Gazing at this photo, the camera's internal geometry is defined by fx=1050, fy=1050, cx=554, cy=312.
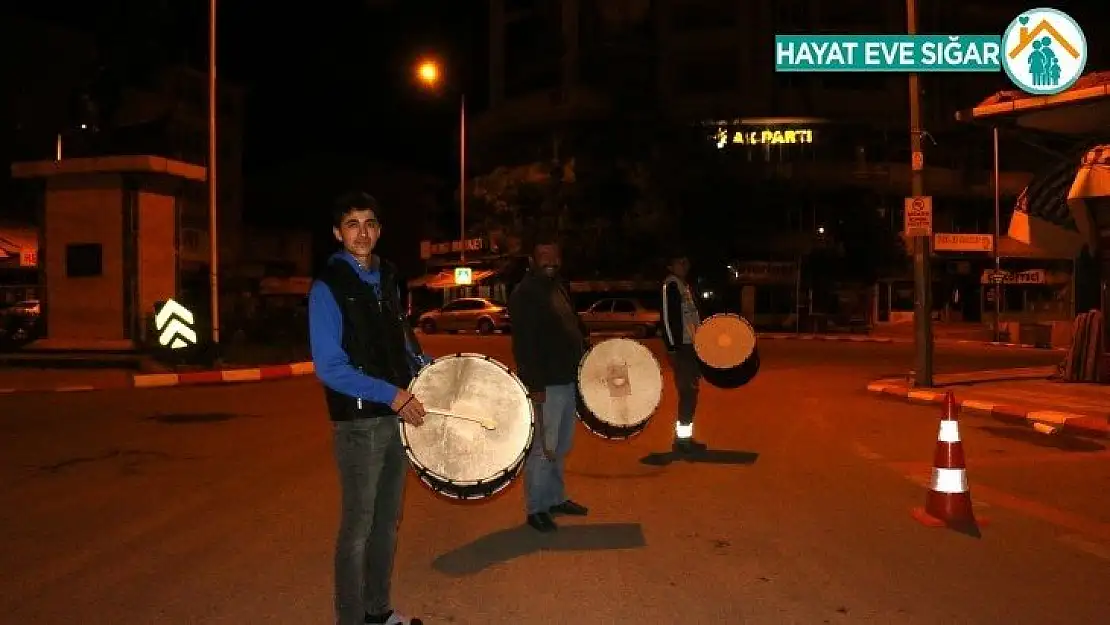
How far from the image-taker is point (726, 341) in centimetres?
1099

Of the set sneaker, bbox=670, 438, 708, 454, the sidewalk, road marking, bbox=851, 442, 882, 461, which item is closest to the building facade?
the sidewalk

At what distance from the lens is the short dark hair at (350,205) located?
4.41 metres

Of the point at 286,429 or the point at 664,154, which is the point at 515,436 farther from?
the point at 664,154

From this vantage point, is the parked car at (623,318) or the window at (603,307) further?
the window at (603,307)

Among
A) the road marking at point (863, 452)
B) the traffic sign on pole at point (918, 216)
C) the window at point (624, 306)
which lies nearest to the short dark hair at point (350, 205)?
the road marking at point (863, 452)

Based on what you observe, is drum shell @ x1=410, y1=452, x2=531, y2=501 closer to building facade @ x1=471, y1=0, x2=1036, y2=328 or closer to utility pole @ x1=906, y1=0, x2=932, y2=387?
utility pole @ x1=906, y1=0, x2=932, y2=387

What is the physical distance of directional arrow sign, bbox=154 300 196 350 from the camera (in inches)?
771

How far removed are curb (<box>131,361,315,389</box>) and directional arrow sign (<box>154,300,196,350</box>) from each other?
3.55 feet

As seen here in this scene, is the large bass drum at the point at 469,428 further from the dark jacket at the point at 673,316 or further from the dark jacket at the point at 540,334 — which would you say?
the dark jacket at the point at 673,316

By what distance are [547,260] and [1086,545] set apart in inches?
153

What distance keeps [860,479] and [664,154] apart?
128 feet

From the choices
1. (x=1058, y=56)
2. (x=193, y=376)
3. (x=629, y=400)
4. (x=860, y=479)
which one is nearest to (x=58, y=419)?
(x=193, y=376)

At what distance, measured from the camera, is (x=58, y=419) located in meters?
13.1

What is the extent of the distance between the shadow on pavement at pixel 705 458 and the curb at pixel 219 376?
9.09 meters
